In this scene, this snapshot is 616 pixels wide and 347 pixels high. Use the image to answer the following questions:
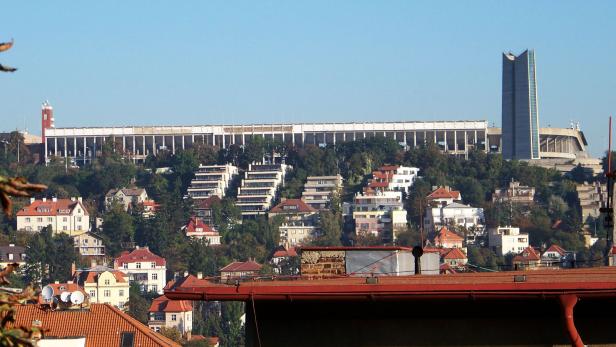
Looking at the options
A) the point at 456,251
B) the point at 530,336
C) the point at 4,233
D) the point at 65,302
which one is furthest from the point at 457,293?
the point at 4,233

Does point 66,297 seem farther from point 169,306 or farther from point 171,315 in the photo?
point 169,306

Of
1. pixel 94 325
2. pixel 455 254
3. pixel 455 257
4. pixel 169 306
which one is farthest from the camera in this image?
pixel 455 254

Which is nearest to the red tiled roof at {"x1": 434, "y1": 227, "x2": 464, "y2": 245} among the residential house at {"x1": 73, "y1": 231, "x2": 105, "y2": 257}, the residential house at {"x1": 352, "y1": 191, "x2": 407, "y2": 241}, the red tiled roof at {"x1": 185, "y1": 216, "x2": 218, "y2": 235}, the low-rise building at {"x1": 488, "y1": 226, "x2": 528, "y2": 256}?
the low-rise building at {"x1": 488, "y1": 226, "x2": 528, "y2": 256}

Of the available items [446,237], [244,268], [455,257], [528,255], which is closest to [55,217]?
[446,237]

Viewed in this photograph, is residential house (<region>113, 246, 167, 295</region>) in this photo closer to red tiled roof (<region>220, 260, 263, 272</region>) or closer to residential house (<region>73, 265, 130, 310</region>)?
red tiled roof (<region>220, 260, 263, 272</region>)

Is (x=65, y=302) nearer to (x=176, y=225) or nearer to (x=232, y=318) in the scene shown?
(x=232, y=318)

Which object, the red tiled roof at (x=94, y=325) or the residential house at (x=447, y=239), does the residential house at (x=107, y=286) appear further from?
the red tiled roof at (x=94, y=325)
